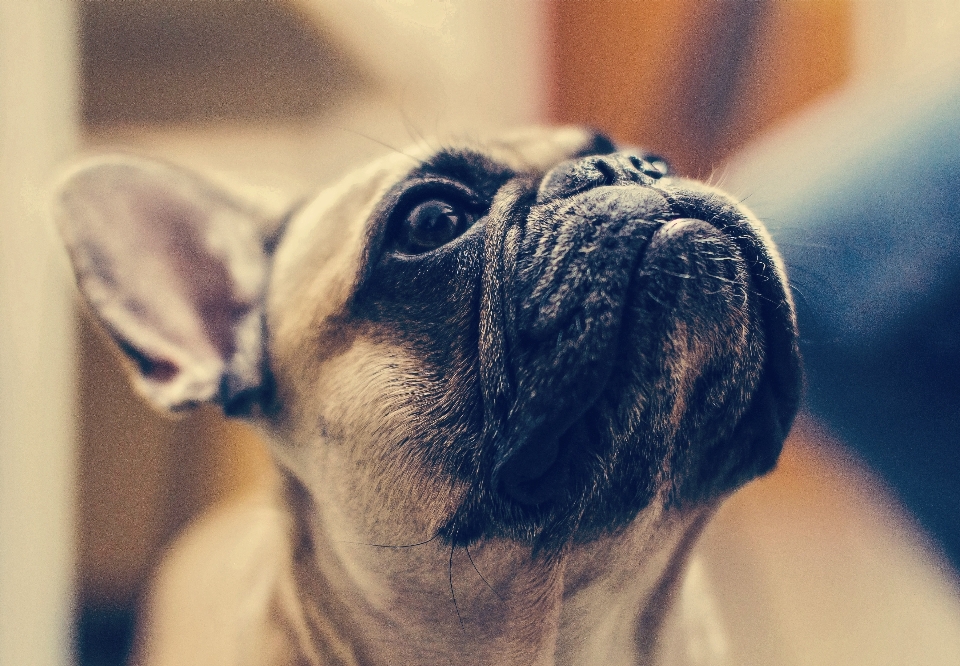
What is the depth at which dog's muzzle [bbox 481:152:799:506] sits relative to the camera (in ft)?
1.78

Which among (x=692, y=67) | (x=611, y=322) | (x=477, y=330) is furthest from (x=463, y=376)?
(x=692, y=67)

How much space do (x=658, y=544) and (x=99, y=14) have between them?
0.92m

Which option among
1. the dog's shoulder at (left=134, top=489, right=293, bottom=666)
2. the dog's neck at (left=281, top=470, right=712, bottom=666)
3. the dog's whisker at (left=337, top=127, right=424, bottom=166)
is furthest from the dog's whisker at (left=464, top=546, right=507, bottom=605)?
the dog's whisker at (left=337, top=127, right=424, bottom=166)

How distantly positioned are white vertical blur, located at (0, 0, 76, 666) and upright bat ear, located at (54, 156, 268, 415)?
0.14m

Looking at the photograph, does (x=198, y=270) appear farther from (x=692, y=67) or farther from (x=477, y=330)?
(x=692, y=67)

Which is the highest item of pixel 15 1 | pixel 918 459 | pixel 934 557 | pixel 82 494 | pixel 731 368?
pixel 15 1

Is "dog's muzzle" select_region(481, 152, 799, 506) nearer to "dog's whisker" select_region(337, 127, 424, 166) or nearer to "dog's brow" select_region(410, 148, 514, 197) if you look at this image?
"dog's brow" select_region(410, 148, 514, 197)

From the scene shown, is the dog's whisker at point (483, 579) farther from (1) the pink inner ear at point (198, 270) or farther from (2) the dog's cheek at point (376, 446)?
(1) the pink inner ear at point (198, 270)

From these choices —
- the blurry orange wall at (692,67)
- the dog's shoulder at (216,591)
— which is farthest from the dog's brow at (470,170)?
the dog's shoulder at (216,591)

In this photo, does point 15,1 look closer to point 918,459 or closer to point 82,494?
point 82,494

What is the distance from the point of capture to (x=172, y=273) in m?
0.75

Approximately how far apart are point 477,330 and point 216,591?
0.56 meters

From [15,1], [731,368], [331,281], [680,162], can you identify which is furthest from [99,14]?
[731,368]

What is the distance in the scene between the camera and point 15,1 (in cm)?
81
